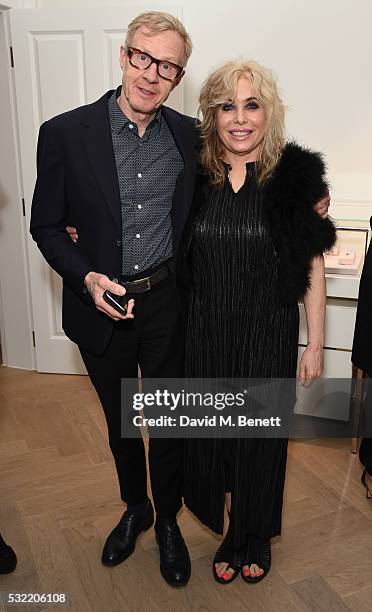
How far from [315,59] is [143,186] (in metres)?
1.78

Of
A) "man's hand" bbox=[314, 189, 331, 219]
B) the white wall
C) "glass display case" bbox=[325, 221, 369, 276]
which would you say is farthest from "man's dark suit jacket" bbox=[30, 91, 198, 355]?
the white wall

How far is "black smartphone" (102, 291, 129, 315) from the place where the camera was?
1.68 meters

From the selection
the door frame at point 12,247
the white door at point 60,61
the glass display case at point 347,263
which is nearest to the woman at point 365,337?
the glass display case at point 347,263

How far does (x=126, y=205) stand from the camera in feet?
5.91

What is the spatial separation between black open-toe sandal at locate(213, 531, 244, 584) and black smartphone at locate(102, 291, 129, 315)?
0.98 metres

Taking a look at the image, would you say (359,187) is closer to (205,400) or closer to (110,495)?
(205,400)

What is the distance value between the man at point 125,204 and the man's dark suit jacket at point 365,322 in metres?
0.81

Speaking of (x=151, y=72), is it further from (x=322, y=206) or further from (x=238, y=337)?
(x=238, y=337)

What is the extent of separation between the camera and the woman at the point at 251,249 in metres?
1.77

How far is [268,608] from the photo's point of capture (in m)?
2.00

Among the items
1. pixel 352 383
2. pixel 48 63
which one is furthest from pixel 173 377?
pixel 48 63

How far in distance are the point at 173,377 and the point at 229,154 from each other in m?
0.74

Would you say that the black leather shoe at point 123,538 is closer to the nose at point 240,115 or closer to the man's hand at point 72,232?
the man's hand at point 72,232

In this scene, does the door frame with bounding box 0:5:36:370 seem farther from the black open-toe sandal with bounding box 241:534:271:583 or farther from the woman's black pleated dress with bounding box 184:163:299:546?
the black open-toe sandal with bounding box 241:534:271:583
